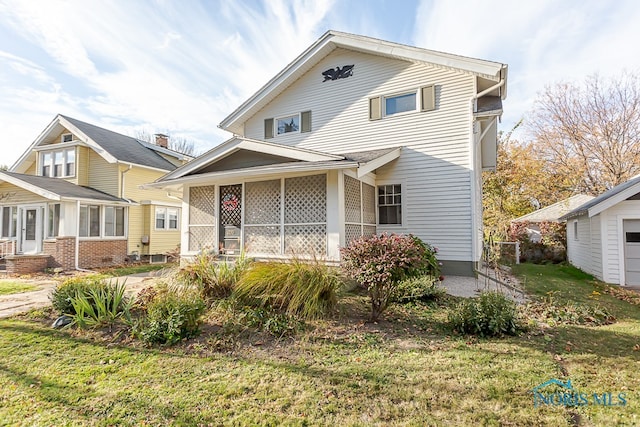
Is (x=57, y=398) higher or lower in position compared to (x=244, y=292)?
lower

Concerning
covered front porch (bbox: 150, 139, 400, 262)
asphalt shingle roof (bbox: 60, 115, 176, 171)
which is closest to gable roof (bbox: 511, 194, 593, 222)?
covered front porch (bbox: 150, 139, 400, 262)

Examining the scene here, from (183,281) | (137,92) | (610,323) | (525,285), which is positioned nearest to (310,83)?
(137,92)

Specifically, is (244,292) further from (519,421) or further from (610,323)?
(610,323)

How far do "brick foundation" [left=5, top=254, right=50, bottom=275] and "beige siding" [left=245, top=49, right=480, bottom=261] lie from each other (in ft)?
38.7

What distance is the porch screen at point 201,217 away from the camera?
390 inches

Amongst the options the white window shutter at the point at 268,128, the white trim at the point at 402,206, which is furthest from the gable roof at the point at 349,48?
the white trim at the point at 402,206

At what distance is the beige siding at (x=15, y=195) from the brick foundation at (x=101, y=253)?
10.5ft

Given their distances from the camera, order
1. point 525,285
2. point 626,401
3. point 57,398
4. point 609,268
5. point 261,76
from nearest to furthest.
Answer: point 626,401 → point 57,398 → point 525,285 → point 609,268 → point 261,76

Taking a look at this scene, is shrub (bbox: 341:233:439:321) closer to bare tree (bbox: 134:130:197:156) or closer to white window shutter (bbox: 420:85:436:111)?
white window shutter (bbox: 420:85:436:111)

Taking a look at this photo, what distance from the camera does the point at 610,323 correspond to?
5457 mm

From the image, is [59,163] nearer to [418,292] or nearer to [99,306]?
[99,306]

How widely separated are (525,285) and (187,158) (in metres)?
19.1

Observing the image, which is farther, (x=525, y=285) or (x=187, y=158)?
(x=187, y=158)

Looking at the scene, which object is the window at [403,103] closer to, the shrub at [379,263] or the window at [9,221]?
the shrub at [379,263]
